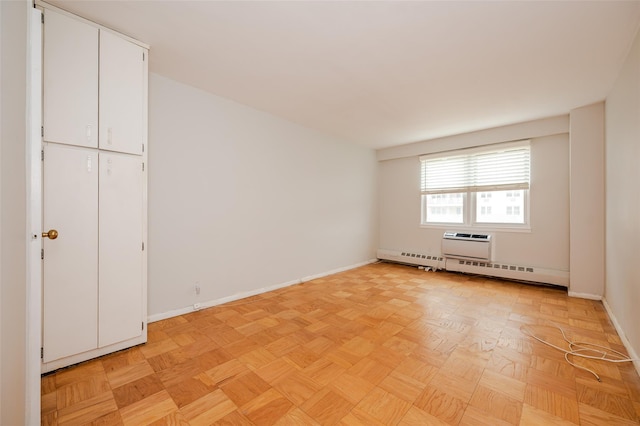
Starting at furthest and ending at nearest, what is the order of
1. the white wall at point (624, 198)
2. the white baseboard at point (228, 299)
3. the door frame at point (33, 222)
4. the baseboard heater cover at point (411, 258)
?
the baseboard heater cover at point (411, 258) < the white baseboard at point (228, 299) < the white wall at point (624, 198) < the door frame at point (33, 222)

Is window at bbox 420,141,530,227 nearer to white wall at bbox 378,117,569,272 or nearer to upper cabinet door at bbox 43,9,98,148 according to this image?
white wall at bbox 378,117,569,272

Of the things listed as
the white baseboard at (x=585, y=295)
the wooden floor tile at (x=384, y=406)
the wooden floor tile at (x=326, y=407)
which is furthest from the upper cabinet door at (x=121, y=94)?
the white baseboard at (x=585, y=295)

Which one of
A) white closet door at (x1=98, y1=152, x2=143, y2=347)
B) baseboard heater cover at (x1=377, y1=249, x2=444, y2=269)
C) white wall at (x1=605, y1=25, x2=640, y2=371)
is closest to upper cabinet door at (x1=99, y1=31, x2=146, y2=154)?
white closet door at (x1=98, y1=152, x2=143, y2=347)

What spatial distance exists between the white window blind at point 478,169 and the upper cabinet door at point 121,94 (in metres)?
4.87

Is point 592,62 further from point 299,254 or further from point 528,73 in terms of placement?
point 299,254

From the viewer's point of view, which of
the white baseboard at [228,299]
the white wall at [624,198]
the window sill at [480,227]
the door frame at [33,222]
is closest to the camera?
the door frame at [33,222]

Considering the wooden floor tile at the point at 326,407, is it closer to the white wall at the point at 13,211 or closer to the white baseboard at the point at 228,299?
the white wall at the point at 13,211

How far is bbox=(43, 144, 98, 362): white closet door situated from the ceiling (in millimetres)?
1150

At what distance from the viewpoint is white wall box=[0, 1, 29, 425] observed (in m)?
0.96

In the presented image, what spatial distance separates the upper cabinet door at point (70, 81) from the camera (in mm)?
1870

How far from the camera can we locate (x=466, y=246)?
470cm

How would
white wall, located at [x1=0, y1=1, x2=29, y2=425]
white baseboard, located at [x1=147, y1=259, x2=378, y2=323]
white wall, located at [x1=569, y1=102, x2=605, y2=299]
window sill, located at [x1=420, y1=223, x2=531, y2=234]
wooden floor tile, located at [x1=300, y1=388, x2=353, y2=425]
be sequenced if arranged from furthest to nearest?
window sill, located at [x1=420, y1=223, x2=531, y2=234] < white wall, located at [x1=569, y1=102, x2=605, y2=299] < white baseboard, located at [x1=147, y1=259, x2=378, y2=323] < wooden floor tile, located at [x1=300, y1=388, x2=353, y2=425] < white wall, located at [x1=0, y1=1, x2=29, y2=425]

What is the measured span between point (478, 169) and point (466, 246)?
4.69ft

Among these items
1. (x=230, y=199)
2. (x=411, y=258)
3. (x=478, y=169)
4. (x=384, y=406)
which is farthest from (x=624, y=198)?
(x=230, y=199)
